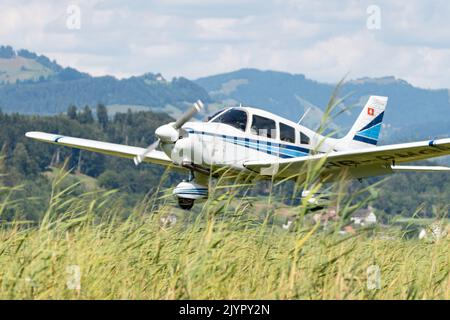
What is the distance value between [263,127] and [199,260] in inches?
431

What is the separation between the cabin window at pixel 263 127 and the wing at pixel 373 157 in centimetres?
86

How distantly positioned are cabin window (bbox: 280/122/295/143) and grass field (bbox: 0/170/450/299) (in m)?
8.97

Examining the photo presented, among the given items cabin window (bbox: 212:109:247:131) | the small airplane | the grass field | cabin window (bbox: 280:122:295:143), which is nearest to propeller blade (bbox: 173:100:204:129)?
the small airplane

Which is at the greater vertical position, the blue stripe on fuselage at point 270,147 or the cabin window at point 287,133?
the cabin window at point 287,133

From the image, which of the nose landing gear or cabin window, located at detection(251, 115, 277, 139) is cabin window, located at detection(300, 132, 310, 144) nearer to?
cabin window, located at detection(251, 115, 277, 139)

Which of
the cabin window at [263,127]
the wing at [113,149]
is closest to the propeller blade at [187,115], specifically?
the cabin window at [263,127]

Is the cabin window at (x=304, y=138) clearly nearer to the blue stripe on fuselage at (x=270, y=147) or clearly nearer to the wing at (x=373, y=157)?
the blue stripe on fuselage at (x=270, y=147)

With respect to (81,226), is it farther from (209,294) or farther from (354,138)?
(354,138)

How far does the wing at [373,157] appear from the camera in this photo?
659 inches

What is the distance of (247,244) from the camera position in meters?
9.02

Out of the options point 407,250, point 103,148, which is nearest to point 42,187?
point 103,148

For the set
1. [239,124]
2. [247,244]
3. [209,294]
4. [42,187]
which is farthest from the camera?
[42,187]

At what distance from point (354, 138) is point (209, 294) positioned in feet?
46.8
